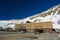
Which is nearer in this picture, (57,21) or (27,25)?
(57,21)

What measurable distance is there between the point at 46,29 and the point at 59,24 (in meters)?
4.27

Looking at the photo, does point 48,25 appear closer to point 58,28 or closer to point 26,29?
point 58,28

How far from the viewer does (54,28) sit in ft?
187

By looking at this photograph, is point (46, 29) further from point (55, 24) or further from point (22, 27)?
point (22, 27)

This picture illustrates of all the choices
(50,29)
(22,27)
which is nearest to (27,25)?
(22,27)

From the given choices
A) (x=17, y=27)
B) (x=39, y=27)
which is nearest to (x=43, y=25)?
(x=39, y=27)

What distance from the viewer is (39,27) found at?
59594mm

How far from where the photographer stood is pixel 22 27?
213 ft

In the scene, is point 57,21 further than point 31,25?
No

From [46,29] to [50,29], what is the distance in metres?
1.21

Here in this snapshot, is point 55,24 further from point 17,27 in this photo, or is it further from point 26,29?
point 17,27

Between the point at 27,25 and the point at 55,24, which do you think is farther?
the point at 27,25

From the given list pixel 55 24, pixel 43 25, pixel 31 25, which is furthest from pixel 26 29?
pixel 55 24

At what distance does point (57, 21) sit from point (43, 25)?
4.70 m
